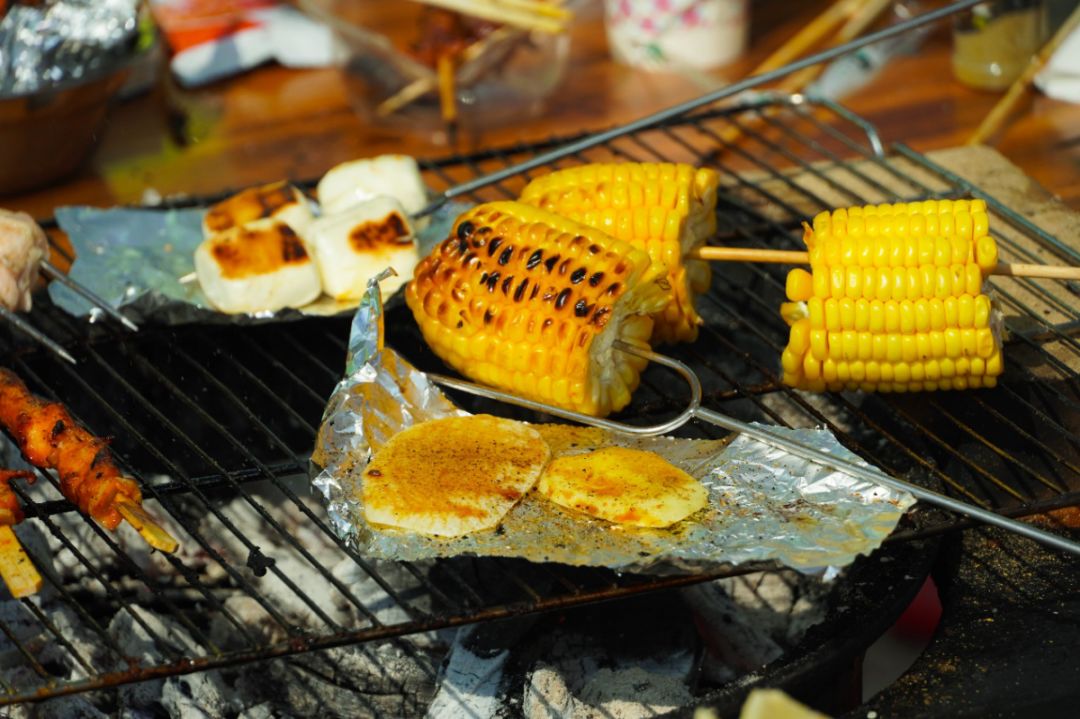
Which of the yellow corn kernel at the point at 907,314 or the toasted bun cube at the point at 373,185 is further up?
the yellow corn kernel at the point at 907,314

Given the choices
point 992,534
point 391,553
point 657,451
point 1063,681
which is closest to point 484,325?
point 657,451

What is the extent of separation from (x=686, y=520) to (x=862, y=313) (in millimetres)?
544

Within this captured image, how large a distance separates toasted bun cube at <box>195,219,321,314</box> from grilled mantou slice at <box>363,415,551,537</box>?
637 mm

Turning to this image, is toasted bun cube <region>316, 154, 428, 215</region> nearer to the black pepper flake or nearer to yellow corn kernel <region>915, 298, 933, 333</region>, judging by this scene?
the black pepper flake

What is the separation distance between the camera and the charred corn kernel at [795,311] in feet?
7.23

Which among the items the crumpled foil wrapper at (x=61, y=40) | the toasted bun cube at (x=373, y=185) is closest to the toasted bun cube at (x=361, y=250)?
the toasted bun cube at (x=373, y=185)

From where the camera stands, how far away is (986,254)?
6.93ft

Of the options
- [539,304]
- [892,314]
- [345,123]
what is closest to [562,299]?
[539,304]

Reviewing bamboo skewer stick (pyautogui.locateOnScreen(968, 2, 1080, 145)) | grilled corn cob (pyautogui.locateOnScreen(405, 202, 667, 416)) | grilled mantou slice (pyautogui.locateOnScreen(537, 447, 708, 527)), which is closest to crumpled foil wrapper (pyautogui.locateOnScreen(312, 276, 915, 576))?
grilled mantou slice (pyautogui.locateOnScreen(537, 447, 708, 527))

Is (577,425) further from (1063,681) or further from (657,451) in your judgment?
(1063,681)

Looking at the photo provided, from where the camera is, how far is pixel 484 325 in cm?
224

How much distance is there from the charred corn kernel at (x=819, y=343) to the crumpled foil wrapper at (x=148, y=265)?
99 centimetres

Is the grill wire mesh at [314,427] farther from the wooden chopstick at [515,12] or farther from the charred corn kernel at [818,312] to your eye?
the wooden chopstick at [515,12]

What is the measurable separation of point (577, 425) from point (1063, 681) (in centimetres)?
91
